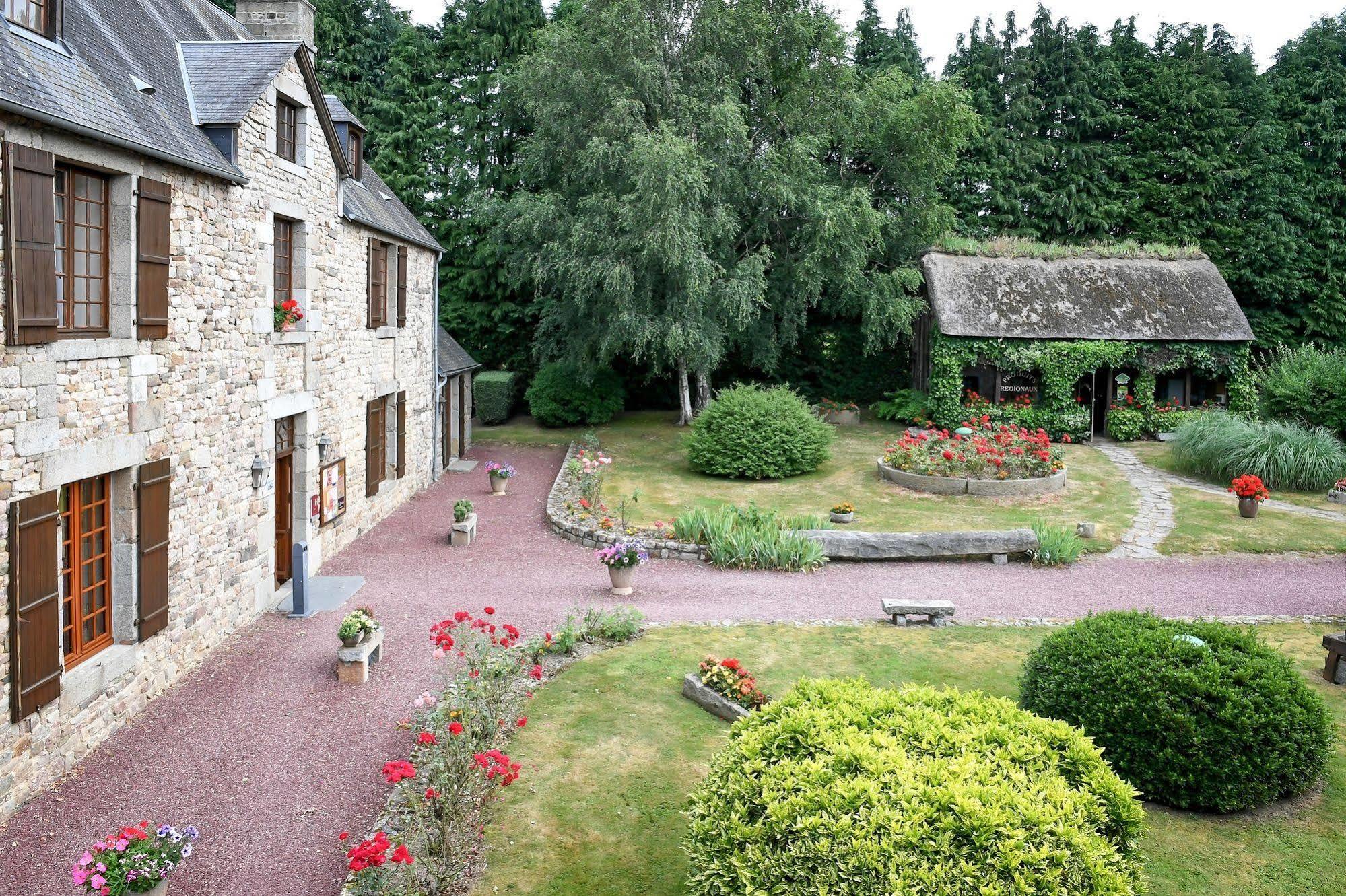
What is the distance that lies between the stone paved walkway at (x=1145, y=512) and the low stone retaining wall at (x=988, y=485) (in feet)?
5.24

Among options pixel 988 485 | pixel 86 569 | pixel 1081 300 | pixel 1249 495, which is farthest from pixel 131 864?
pixel 1081 300

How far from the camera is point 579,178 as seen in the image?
78.1 ft

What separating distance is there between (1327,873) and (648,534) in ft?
33.3

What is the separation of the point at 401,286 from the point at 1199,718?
595 inches

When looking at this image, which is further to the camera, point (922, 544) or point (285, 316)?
point (922, 544)

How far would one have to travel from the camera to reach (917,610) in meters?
11.5

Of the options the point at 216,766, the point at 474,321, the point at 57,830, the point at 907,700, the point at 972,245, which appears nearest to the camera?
the point at 907,700

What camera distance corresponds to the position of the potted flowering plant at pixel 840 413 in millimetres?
26931

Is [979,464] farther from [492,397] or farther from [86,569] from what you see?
[492,397]

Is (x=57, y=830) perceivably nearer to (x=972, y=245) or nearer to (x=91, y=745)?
(x=91, y=745)

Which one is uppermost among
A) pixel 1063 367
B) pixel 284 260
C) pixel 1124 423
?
pixel 284 260

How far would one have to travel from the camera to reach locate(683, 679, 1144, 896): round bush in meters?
4.42

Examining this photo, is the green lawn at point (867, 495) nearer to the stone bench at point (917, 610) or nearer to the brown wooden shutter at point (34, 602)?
the stone bench at point (917, 610)

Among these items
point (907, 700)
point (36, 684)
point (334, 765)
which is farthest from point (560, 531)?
point (907, 700)
